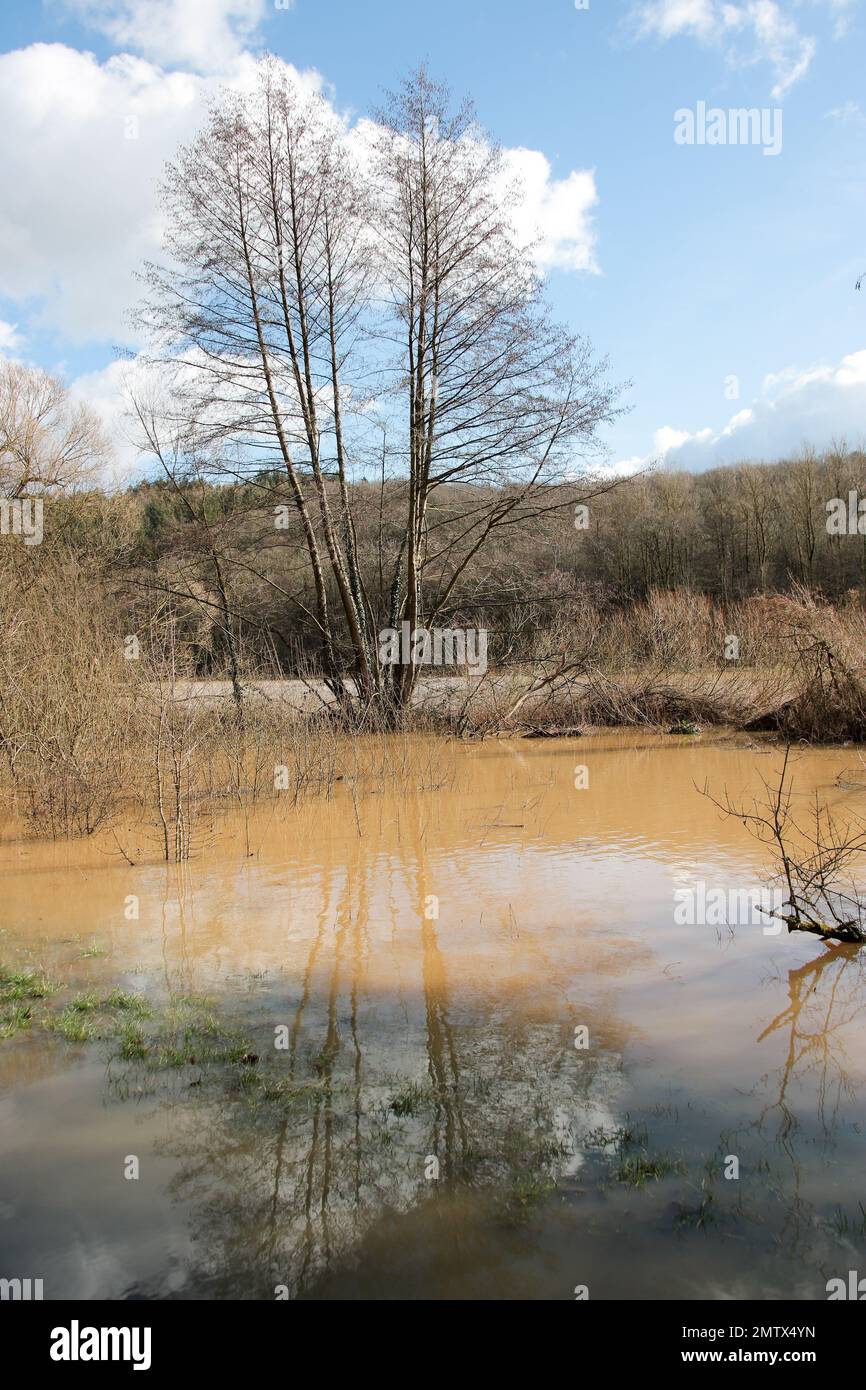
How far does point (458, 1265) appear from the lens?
137 inches

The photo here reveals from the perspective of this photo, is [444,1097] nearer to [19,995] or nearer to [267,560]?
[19,995]

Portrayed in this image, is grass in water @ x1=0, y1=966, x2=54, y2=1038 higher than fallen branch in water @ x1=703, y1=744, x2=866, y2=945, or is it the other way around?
fallen branch in water @ x1=703, y1=744, x2=866, y2=945

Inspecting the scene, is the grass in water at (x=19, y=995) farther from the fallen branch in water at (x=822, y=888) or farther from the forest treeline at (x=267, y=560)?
the forest treeline at (x=267, y=560)

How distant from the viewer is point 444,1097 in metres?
4.72

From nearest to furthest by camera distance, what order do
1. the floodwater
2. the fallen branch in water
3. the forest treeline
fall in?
1. the floodwater
2. the fallen branch in water
3. the forest treeline

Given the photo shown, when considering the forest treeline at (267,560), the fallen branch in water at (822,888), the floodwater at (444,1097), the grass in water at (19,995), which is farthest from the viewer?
the forest treeline at (267,560)

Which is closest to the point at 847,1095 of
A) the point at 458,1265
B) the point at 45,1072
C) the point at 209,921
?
the point at 458,1265

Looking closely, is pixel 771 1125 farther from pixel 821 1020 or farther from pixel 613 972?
pixel 613 972

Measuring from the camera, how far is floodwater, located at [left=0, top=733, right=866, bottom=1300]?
354cm

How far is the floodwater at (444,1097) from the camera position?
354 cm

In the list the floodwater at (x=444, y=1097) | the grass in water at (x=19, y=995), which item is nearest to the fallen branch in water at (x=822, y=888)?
the floodwater at (x=444, y=1097)

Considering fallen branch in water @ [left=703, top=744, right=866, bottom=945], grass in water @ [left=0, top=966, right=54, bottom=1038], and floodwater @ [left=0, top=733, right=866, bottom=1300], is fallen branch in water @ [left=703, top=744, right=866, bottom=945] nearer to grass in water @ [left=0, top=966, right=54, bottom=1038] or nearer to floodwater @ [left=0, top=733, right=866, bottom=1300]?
floodwater @ [left=0, top=733, right=866, bottom=1300]

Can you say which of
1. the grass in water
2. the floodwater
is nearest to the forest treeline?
the floodwater
